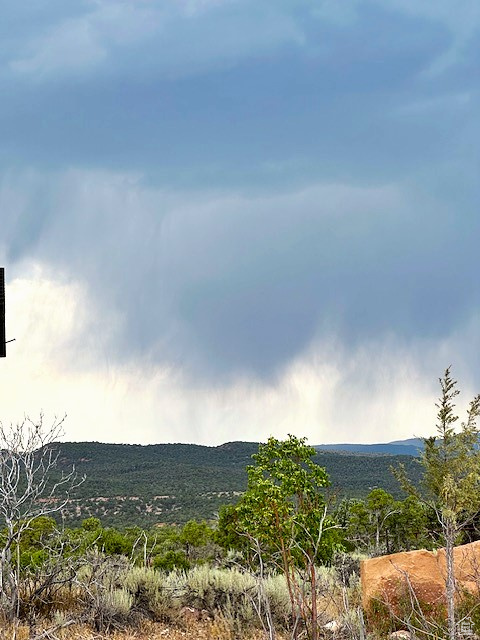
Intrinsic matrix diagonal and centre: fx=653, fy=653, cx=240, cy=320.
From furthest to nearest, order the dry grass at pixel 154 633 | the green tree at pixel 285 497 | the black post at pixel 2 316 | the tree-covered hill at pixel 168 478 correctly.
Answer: the tree-covered hill at pixel 168 478 → the dry grass at pixel 154 633 → the green tree at pixel 285 497 → the black post at pixel 2 316

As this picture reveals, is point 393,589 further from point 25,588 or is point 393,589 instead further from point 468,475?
point 25,588

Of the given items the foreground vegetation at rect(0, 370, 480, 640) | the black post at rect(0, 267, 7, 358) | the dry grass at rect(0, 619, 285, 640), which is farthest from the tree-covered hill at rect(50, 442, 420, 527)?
the black post at rect(0, 267, 7, 358)

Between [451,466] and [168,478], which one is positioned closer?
[451,466]

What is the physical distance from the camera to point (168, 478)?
58219 mm

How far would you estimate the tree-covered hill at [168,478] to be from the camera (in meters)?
44.7

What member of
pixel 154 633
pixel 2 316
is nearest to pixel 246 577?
pixel 154 633

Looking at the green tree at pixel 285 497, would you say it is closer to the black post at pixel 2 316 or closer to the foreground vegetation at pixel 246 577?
the foreground vegetation at pixel 246 577

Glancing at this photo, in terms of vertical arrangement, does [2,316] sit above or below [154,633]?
above

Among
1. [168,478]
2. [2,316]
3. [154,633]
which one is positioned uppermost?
[2,316]

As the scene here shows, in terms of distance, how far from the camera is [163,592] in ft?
35.6

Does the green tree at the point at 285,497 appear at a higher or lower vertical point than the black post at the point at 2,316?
lower

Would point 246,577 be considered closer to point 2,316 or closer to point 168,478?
point 2,316

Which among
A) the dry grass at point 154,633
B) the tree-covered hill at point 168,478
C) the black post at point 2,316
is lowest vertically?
the tree-covered hill at point 168,478

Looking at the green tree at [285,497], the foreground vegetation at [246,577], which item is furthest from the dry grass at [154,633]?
the green tree at [285,497]
